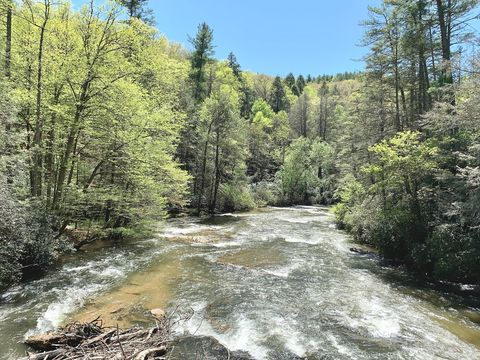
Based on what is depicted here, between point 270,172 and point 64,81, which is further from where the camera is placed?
point 270,172

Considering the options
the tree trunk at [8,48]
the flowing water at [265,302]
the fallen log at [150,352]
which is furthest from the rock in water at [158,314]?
the tree trunk at [8,48]

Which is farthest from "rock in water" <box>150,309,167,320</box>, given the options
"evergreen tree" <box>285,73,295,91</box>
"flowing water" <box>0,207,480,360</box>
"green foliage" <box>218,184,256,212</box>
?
"evergreen tree" <box>285,73,295,91</box>

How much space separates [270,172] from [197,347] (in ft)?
158

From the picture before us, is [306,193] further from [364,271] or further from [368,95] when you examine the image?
[364,271]

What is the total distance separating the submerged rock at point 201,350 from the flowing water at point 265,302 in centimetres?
28

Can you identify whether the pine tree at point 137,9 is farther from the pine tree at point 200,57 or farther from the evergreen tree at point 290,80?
the evergreen tree at point 290,80

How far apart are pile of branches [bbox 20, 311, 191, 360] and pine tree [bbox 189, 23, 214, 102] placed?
37.1 metres

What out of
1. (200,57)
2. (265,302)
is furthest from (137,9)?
(265,302)

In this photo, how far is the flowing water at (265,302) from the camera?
24.6ft

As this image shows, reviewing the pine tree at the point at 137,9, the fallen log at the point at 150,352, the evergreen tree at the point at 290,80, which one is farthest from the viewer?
the evergreen tree at the point at 290,80

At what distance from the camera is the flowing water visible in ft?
24.6

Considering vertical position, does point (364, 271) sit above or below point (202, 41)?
below

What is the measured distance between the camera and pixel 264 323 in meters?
8.34

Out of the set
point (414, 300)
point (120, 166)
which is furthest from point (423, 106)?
point (120, 166)
